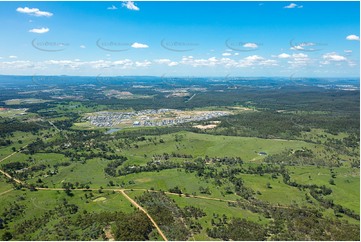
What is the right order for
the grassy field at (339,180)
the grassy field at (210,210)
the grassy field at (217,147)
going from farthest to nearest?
the grassy field at (217,147) → the grassy field at (339,180) → the grassy field at (210,210)

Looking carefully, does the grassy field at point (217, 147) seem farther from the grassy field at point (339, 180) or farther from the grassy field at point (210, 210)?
the grassy field at point (210, 210)

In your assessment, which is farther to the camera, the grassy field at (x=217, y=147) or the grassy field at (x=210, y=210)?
the grassy field at (x=217, y=147)

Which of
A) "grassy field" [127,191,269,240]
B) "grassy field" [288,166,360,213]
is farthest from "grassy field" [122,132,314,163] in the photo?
"grassy field" [127,191,269,240]

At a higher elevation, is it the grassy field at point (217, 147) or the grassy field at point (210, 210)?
the grassy field at point (217, 147)

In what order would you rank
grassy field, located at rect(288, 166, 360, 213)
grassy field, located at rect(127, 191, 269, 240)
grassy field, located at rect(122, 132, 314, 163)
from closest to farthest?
grassy field, located at rect(127, 191, 269, 240) → grassy field, located at rect(288, 166, 360, 213) → grassy field, located at rect(122, 132, 314, 163)

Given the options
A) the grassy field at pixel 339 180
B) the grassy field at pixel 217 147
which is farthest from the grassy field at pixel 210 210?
the grassy field at pixel 217 147

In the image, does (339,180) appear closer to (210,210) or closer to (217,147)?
(210,210)

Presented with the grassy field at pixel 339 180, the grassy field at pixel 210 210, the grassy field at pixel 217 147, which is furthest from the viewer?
the grassy field at pixel 217 147

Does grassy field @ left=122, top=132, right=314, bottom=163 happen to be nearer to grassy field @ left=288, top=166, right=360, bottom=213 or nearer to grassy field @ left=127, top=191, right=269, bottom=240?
grassy field @ left=288, top=166, right=360, bottom=213

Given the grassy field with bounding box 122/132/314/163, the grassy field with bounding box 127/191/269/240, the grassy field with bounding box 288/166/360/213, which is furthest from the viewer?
the grassy field with bounding box 122/132/314/163

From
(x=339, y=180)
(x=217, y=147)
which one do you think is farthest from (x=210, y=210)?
(x=217, y=147)

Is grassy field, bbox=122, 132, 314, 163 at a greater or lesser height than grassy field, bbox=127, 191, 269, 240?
greater

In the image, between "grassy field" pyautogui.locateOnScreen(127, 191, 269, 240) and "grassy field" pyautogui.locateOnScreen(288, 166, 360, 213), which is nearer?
"grassy field" pyautogui.locateOnScreen(127, 191, 269, 240)
